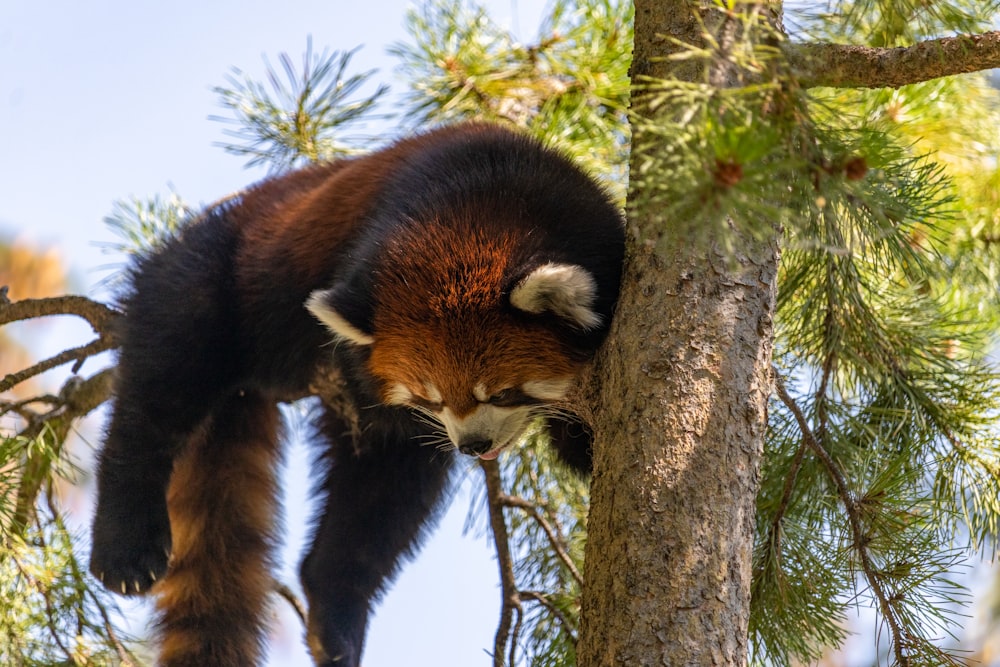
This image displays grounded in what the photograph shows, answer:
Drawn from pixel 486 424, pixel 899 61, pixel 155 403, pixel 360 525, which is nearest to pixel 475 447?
pixel 486 424

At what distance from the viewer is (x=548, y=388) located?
2.69m

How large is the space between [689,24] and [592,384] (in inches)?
32.4

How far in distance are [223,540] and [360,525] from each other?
518 millimetres

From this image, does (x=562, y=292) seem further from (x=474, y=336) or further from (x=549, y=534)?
(x=549, y=534)

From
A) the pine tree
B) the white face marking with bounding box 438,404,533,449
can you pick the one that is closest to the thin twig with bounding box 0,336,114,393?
the pine tree

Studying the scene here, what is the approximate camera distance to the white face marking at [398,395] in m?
2.90

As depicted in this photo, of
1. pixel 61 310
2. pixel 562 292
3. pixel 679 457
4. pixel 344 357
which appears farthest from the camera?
pixel 61 310

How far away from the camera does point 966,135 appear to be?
3.41 meters

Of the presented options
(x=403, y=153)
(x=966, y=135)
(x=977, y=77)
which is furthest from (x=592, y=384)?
(x=977, y=77)

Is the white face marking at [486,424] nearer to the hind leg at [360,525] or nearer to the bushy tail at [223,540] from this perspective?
the hind leg at [360,525]

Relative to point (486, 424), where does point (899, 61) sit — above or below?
above

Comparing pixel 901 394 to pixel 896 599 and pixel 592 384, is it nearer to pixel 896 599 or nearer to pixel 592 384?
pixel 896 599

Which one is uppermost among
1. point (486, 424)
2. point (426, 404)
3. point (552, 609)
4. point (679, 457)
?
point (426, 404)

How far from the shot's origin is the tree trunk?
1797mm
